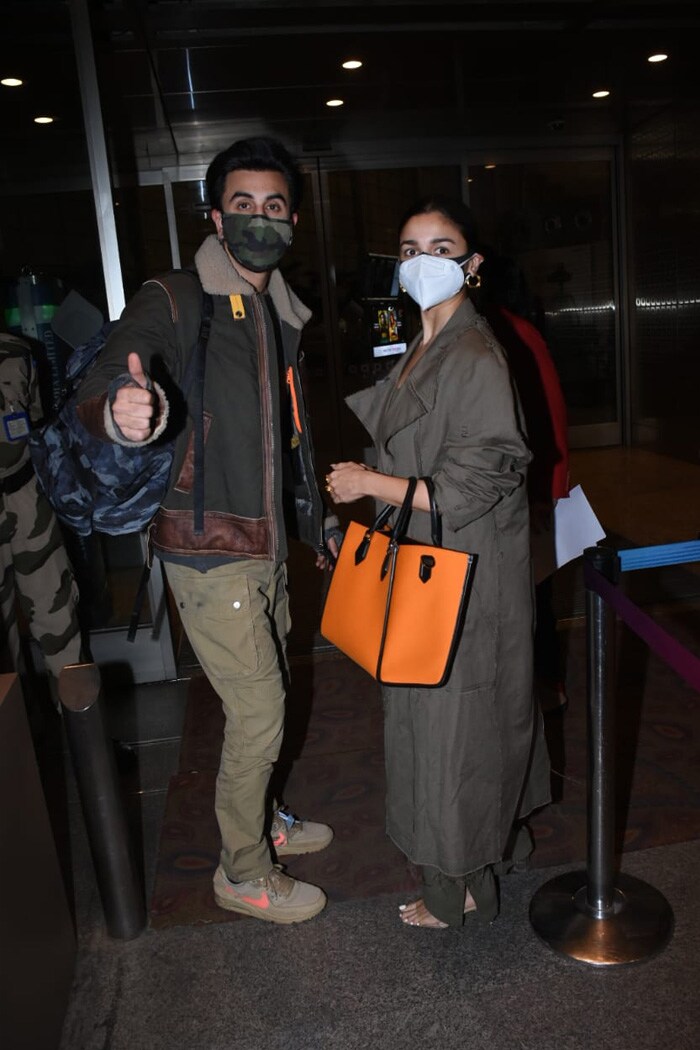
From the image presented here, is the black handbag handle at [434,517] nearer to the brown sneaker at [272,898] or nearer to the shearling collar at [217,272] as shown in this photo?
the shearling collar at [217,272]

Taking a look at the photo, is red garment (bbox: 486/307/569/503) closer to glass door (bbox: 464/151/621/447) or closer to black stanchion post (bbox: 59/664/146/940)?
black stanchion post (bbox: 59/664/146/940)

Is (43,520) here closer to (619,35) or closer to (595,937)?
(595,937)

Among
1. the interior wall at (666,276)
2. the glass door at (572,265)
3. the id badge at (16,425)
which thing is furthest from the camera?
the glass door at (572,265)

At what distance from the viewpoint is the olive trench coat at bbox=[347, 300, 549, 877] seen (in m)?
1.84

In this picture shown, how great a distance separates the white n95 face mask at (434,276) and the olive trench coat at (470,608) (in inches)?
2.6

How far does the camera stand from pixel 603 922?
2139mm

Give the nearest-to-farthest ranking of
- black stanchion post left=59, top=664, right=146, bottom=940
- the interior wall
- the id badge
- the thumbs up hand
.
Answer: the thumbs up hand, black stanchion post left=59, top=664, right=146, bottom=940, the id badge, the interior wall

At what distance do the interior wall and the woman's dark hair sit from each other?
6.53 m

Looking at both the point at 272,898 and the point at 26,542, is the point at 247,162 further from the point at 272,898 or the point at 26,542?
the point at 272,898

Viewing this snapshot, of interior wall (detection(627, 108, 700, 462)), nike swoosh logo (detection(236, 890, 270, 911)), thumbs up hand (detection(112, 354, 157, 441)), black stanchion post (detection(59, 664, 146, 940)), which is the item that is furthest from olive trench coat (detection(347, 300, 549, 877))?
interior wall (detection(627, 108, 700, 462))

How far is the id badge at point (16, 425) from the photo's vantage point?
3.00m

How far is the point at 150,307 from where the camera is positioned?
6.08 ft

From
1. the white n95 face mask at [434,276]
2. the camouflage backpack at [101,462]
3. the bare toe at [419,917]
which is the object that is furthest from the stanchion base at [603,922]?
the white n95 face mask at [434,276]

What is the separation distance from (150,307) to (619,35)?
15.6 feet
